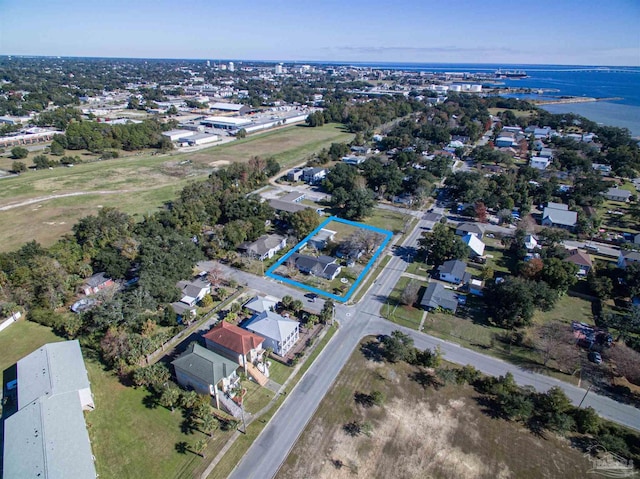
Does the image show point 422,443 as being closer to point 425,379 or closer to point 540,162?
point 425,379

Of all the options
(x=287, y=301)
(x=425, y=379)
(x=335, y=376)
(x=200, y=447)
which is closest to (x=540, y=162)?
(x=425, y=379)

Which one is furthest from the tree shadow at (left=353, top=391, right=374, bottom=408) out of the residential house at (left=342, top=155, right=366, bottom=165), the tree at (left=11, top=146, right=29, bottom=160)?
the tree at (left=11, top=146, right=29, bottom=160)

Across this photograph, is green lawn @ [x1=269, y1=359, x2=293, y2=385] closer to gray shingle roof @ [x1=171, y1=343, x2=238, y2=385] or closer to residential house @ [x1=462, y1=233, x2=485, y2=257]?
gray shingle roof @ [x1=171, y1=343, x2=238, y2=385]

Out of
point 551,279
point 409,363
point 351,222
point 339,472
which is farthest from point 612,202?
point 339,472

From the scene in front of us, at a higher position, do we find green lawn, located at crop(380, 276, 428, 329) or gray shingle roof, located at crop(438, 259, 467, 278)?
gray shingle roof, located at crop(438, 259, 467, 278)

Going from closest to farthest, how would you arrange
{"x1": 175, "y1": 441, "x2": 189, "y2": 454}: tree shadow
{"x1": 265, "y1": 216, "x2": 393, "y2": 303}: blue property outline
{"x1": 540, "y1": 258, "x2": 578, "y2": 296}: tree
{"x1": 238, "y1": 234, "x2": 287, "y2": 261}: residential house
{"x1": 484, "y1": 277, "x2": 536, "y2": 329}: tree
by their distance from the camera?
{"x1": 175, "y1": 441, "x2": 189, "y2": 454}: tree shadow < {"x1": 484, "y1": 277, "x2": 536, "y2": 329}: tree < {"x1": 540, "y1": 258, "x2": 578, "y2": 296}: tree < {"x1": 265, "y1": 216, "x2": 393, "y2": 303}: blue property outline < {"x1": 238, "y1": 234, "x2": 287, "y2": 261}: residential house

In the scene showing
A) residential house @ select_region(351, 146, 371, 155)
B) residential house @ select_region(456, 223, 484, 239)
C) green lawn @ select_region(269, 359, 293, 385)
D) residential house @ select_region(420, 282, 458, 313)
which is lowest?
green lawn @ select_region(269, 359, 293, 385)

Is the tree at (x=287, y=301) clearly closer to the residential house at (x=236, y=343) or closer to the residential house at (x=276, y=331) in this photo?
the residential house at (x=276, y=331)

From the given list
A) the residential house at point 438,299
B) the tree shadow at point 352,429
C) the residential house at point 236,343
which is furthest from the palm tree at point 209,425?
the residential house at point 438,299
